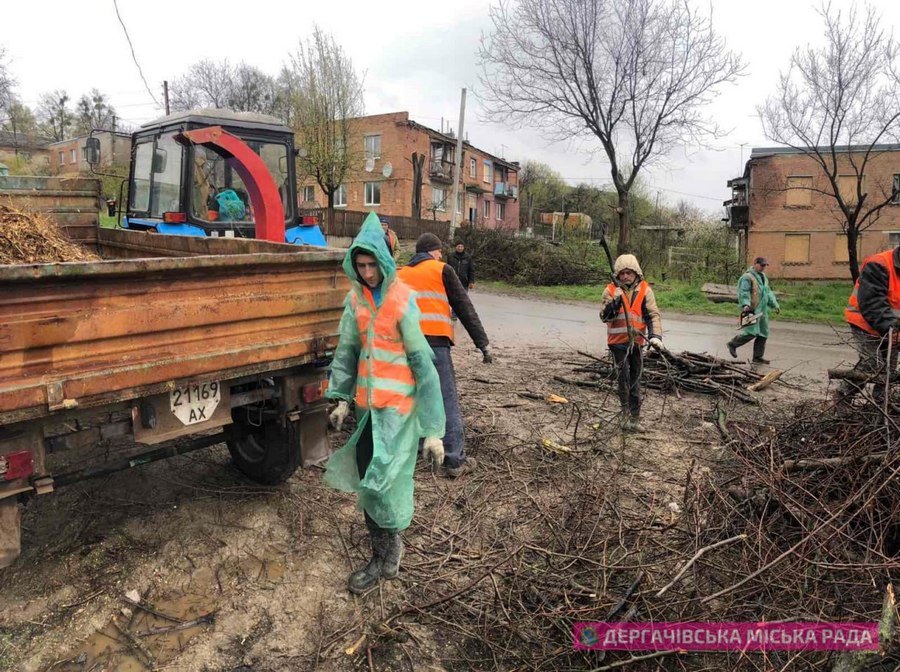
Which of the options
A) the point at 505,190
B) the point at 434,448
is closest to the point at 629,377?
the point at 434,448

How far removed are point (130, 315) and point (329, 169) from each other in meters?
25.5

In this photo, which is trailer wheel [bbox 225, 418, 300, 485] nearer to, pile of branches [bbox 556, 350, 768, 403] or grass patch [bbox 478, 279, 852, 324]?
pile of branches [bbox 556, 350, 768, 403]

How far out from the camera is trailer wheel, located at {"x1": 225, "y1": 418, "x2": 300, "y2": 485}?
366 centimetres

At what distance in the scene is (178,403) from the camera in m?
2.85

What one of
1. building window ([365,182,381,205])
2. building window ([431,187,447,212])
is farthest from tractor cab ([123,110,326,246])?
building window ([431,187,447,212])

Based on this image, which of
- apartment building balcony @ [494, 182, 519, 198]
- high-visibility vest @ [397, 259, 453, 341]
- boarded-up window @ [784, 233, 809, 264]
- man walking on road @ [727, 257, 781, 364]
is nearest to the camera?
high-visibility vest @ [397, 259, 453, 341]

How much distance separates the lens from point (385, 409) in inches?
114

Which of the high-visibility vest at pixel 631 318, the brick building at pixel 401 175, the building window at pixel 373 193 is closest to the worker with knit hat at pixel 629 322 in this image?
the high-visibility vest at pixel 631 318

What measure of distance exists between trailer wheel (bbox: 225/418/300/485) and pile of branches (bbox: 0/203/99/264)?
162cm

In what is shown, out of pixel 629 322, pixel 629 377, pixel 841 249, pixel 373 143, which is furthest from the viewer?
pixel 373 143

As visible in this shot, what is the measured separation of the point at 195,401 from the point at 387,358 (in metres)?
0.96

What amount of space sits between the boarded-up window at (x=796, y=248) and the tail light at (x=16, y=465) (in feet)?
105

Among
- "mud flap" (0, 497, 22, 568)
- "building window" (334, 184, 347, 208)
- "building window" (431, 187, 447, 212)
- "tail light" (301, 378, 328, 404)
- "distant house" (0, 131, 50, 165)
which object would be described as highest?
"distant house" (0, 131, 50, 165)

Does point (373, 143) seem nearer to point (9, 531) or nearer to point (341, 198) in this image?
point (341, 198)
